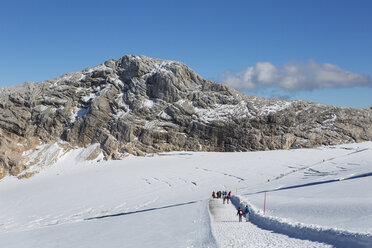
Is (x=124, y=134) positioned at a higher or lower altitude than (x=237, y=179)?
higher

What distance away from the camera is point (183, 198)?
35156 mm

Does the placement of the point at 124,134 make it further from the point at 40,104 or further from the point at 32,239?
the point at 32,239

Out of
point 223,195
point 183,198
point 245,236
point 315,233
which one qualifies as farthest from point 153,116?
point 315,233

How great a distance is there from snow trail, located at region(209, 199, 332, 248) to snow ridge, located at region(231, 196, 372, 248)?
42 cm

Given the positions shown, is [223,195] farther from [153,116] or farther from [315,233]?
[153,116]

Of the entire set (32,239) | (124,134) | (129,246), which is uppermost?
(124,134)

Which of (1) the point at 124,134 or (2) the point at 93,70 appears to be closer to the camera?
(1) the point at 124,134

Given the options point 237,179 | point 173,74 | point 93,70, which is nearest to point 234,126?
point 173,74

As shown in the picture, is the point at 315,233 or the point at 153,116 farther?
the point at 153,116

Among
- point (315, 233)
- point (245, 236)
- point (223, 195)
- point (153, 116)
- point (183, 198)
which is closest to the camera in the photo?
point (315, 233)

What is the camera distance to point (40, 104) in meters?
71.7

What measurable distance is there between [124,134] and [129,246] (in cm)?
5100

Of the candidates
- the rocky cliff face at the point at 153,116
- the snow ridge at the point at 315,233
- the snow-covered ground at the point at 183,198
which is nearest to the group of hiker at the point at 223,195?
the snow-covered ground at the point at 183,198

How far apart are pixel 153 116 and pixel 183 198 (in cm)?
3436
